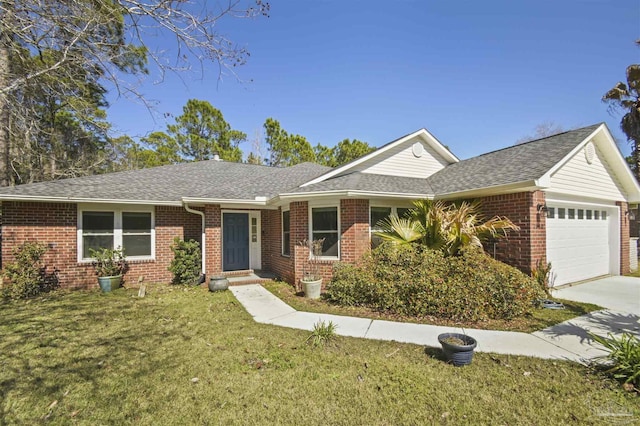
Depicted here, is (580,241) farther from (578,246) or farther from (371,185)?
(371,185)

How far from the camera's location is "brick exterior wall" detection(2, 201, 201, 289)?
8258mm

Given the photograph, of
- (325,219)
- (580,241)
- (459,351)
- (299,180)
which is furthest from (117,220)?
(580,241)

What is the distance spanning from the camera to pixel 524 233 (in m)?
7.12

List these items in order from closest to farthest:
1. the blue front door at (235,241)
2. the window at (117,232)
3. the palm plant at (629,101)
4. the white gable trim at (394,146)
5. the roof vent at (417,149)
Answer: the window at (117,232) → the white gable trim at (394,146) → the blue front door at (235,241) → the roof vent at (417,149) → the palm plant at (629,101)

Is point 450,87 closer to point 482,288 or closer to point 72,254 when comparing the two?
point 482,288

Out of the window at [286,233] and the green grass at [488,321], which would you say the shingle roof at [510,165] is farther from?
the window at [286,233]

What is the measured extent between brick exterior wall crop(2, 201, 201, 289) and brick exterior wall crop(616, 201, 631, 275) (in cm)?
1594

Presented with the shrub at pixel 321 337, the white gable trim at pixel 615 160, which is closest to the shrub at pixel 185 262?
the shrub at pixel 321 337

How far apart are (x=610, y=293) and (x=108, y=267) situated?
47.3 feet

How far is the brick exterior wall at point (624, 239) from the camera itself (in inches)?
398

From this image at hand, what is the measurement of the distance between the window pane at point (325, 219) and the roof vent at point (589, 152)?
7.90 meters

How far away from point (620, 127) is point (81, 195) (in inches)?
1116

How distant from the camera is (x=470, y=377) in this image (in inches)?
145

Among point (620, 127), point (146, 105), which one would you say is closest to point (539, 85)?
point (146, 105)
